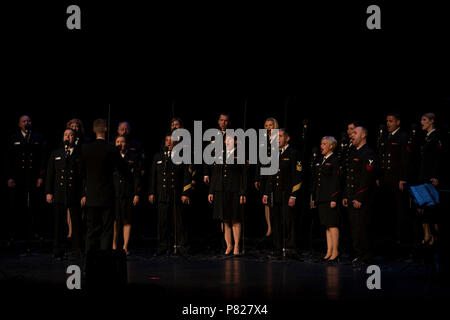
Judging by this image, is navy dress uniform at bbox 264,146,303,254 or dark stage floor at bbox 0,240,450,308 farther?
navy dress uniform at bbox 264,146,303,254

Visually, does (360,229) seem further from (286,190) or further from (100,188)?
(100,188)

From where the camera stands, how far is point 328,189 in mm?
8883

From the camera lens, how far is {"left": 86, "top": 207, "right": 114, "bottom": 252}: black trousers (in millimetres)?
7777

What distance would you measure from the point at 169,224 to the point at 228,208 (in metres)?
0.95

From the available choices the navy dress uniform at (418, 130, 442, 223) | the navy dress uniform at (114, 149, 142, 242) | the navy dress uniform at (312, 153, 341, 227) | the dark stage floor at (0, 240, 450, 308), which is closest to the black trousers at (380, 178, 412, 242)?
the navy dress uniform at (418, 130, 442, 223)

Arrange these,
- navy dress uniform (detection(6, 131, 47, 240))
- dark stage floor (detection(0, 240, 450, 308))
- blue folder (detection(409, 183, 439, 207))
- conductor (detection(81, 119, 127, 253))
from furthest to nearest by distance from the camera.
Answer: navy dress uniform (detection(6, 131, 47, 240)) < conductor (detection(81, 119, 127, 253)) < blue folder (detection(409, 183, 439, 207)) < dark stage floor (detection(0, 240, 450, 308))

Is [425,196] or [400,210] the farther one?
[400,210]

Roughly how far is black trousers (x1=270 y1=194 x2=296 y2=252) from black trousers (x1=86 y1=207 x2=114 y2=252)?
99.4 inches

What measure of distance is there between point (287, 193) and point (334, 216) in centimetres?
81

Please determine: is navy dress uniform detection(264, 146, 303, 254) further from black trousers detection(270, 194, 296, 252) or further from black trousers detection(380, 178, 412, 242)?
black trousers detection(380, 178, 412, 242)

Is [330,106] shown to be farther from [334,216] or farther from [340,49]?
[334,216]

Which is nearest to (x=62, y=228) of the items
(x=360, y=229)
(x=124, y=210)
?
(x=124, y=210)

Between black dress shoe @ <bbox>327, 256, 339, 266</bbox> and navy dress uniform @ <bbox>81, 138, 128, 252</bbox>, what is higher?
navy dress uniform @ <bbox>81, 138, 128, 252</bbox>

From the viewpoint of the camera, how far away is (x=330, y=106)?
1127 cm
